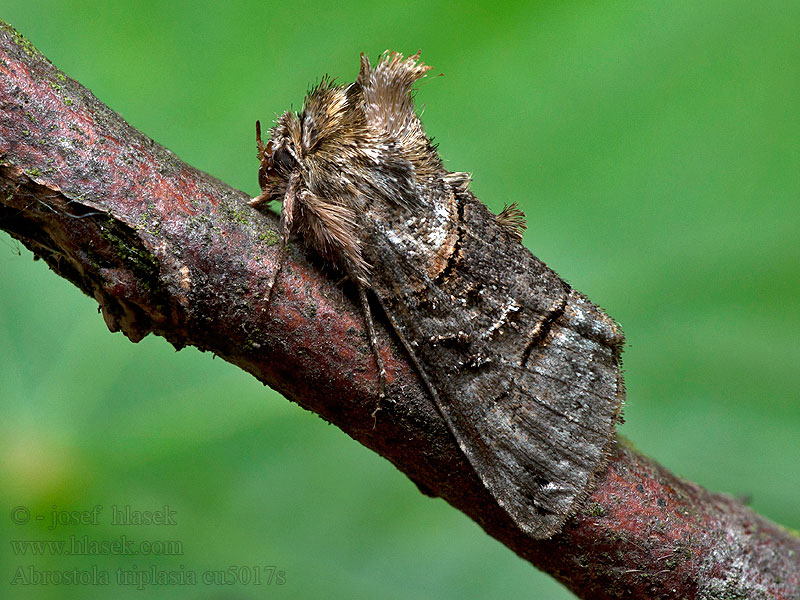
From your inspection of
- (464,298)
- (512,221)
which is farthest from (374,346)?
(512,221)

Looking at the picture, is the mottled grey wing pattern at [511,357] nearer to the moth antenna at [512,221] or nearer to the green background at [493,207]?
the moth antenna at [512,221]

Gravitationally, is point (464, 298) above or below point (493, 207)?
below

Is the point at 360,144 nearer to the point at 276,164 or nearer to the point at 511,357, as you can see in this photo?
the point at 276,164

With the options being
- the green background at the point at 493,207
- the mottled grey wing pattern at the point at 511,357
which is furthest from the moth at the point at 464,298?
the green background at the point at 493,207


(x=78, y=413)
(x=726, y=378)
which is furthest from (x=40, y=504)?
(x=726, y=378)

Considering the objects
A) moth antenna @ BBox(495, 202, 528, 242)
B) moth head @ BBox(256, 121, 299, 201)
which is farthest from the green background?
moth antenna @ BBox(495, 202, 528, 242)

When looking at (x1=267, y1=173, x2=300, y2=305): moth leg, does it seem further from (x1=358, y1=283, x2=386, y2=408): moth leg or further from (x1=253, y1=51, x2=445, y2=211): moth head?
(x1=358, y1=283, x2=386, y2=408): moth leg
